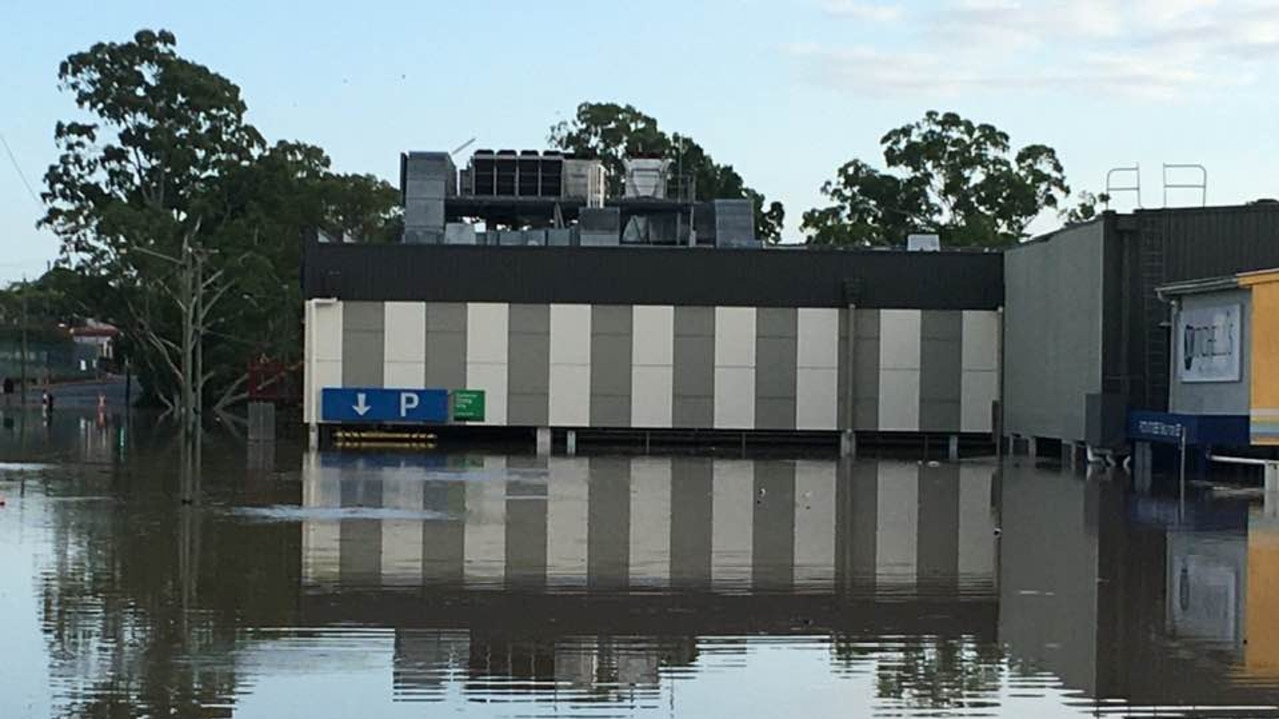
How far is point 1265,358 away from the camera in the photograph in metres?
37.7

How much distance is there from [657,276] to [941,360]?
8420mm

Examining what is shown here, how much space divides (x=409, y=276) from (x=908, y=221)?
154 ft

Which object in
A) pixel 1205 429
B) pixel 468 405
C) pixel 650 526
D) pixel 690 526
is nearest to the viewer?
pixel 650 526

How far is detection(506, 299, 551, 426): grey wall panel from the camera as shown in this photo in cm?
5425

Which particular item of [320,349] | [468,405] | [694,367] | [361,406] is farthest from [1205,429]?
[320,349]

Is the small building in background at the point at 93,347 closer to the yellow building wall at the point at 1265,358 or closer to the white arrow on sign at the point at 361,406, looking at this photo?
the white arrow on sign at the point at 361,406

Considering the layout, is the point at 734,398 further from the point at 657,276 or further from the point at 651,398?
the point at 657,276

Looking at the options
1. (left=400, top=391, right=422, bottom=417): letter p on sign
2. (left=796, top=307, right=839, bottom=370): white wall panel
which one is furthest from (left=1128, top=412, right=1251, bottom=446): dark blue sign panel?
(left=400, top=391, right=422, bottom=417): letter p on sign

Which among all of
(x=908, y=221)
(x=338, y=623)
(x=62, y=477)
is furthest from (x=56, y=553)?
(x=908, y=221)

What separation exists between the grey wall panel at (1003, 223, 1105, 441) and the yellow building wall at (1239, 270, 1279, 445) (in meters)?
7.53

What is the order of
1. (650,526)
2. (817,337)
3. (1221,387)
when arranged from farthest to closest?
(817,337) → (1221,387) → (650,526)

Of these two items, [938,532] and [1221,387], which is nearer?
[938,532]

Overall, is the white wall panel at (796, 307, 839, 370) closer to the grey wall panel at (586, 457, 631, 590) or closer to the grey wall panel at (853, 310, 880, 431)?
the grey wall panel at (853, 310, 880, 431)

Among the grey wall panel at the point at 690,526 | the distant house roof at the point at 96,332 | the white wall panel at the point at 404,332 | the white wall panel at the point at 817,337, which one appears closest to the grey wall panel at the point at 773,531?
the grey wall panel at the point at 690,526
